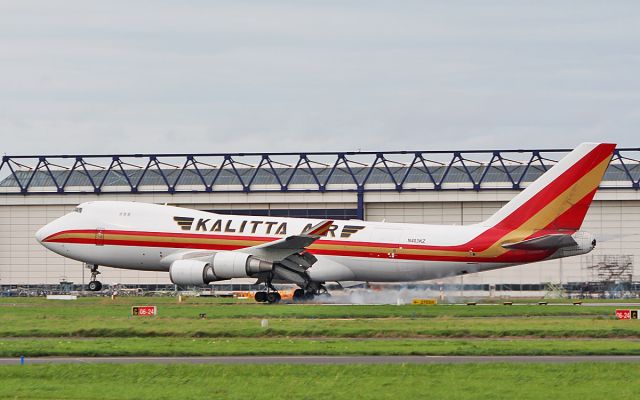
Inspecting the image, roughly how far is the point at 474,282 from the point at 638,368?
4520cm

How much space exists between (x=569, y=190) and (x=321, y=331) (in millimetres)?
26367

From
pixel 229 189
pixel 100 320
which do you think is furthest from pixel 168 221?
pixel 229 189

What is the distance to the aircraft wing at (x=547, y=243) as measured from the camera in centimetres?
6406

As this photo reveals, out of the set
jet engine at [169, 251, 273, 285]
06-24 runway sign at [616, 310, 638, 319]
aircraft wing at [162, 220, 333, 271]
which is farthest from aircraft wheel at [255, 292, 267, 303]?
06-24 runway sign at [616, 310, 638, 319]

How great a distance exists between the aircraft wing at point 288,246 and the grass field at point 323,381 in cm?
3355

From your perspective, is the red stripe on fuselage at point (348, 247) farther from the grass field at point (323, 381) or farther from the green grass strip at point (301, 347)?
the grass field at point (323, 381)

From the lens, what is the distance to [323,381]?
93.6 ft

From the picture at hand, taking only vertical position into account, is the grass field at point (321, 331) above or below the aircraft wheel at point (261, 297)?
below

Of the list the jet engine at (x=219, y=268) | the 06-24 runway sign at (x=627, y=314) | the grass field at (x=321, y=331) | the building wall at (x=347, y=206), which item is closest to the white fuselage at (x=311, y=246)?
the jet engine at (x=219, y=268)

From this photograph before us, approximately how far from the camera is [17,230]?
352 ft

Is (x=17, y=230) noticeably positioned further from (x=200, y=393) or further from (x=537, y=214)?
(x=200, y=393)

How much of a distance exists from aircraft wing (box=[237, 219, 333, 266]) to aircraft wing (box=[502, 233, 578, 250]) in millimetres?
11417

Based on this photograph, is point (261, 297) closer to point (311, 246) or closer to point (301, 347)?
point (311, 246)

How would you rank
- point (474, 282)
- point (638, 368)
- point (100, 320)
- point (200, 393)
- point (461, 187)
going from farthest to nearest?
point (461, 187) < point (474, 282) < point (100, 320) < point (638, 368) < point (200, 393)
